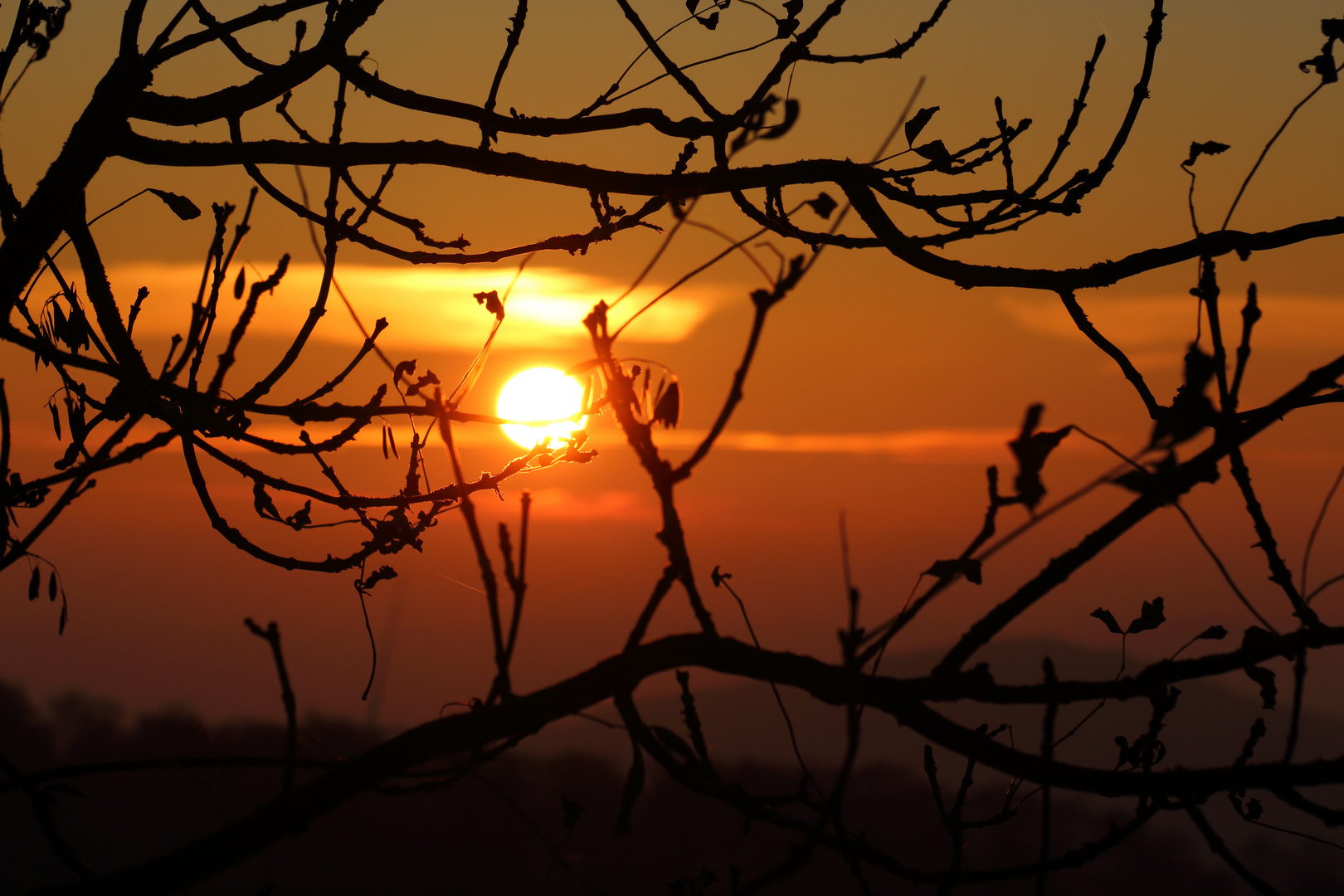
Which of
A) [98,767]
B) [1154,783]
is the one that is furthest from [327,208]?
[1154,783]

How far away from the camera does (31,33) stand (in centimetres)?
364

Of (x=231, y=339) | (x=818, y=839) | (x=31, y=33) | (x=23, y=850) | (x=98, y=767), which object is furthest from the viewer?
(x=23, y=850)

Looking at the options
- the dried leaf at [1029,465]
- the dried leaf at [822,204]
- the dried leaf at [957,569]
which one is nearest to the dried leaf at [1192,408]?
the dried leaf at [1029,465]

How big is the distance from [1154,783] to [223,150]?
11.4 feet

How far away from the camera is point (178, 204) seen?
3.63 meters

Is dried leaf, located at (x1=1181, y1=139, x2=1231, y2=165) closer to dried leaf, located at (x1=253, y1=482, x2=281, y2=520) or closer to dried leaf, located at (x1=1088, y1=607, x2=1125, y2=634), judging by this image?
dried leaf, located at (x1=1088, y1=607, x2=1125, y2=634)

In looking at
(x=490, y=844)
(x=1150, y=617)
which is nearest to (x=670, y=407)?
(x=1150, y=617)

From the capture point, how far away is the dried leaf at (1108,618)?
3.51 m

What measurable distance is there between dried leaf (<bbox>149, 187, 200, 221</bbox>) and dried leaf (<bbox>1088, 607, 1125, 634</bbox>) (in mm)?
3695

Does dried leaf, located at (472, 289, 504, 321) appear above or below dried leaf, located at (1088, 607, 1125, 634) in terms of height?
above

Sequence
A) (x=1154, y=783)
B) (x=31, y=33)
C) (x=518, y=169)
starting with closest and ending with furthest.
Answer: (x=1154, y=783)
(x=518, y=169)
(x=31, y=33)

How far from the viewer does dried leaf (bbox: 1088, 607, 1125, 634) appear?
3.51 meters

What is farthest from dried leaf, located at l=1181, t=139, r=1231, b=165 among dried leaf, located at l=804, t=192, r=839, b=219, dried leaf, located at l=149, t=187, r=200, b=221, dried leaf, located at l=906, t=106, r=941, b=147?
dried leaf, located at l=149, t=187, r=200, b=221

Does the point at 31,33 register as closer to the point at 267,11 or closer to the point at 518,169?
the point at 267,11
